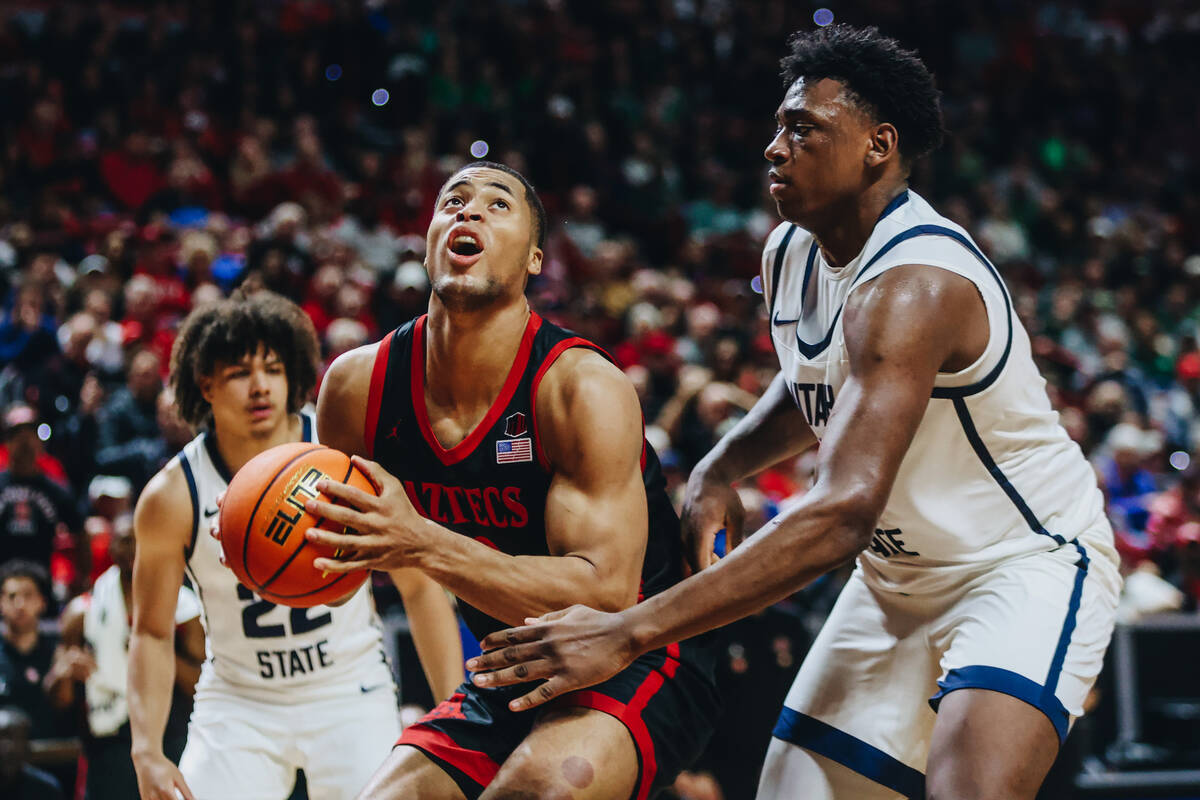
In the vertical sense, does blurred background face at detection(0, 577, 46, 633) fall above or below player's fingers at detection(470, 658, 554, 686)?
below

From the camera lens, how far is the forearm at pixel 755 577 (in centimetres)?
239

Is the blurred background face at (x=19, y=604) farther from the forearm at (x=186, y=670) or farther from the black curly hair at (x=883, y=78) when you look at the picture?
the black curly hair at (x=883, y=78)

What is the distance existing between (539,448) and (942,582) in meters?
0.96

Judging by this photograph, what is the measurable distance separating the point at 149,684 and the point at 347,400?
3.95 feet

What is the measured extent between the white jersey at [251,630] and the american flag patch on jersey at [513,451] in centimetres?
119

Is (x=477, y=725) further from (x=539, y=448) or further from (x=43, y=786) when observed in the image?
(x=43, y=786)

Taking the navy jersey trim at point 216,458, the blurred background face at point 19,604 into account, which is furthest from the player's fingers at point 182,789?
the blurred background face at point 19,604

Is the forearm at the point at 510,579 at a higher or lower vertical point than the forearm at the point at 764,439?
lower

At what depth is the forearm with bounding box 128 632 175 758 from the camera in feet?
11.9

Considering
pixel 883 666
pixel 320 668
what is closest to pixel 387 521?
pixel 883 666

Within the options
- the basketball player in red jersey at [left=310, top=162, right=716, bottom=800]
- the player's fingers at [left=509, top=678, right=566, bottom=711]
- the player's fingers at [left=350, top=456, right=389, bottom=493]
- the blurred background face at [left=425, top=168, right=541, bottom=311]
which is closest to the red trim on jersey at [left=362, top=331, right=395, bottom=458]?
the basketball player in red jersey at [left=310, top=162, right=716, bottom=800]

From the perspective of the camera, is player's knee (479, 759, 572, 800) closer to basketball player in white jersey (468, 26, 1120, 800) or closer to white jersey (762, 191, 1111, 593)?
basketball player in white jersey (468, 26, 1120, 800)

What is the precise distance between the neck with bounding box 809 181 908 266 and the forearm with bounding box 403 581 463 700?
60.8 inches

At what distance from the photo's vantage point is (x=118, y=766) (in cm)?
518
